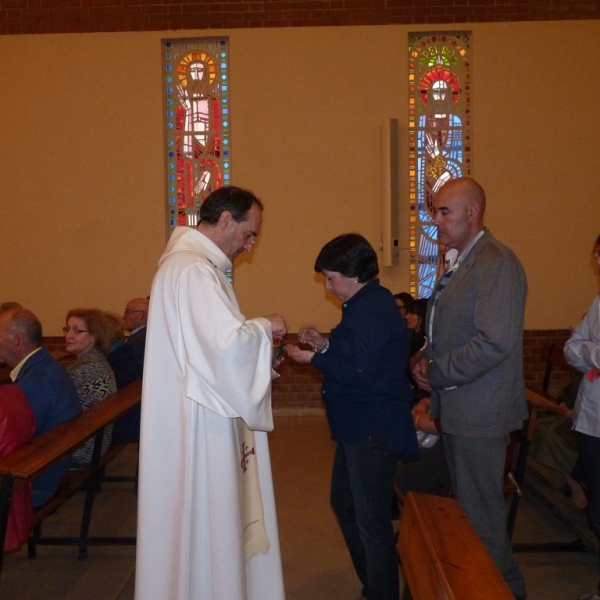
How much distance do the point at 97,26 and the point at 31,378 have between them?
4.72 meters

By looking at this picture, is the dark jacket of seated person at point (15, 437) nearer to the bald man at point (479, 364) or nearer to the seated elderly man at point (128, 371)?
the seated elderly man at point (128, 371)

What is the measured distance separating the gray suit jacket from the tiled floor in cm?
117

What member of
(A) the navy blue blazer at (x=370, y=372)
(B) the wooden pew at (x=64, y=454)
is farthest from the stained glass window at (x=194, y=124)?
(A) the navy blue blazer at (x=370, y=372)

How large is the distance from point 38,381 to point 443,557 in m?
2.59

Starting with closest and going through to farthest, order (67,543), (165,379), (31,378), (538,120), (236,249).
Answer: (165,379) < (236,249) < (31,378) < (67,543) < (538,120)

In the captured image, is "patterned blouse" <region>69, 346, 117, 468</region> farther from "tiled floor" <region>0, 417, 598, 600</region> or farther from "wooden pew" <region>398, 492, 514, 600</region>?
"wooden pew" <region>398, 492, 514, 600</region>

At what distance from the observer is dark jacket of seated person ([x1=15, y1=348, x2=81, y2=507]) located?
11.3 feet

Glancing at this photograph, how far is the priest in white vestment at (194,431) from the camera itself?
2334 millimetres

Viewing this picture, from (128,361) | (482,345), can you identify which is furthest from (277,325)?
(128,361)

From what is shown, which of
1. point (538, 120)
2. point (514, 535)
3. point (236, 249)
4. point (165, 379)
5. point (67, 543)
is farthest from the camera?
point (538, 120)

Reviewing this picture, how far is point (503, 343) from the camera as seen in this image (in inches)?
102

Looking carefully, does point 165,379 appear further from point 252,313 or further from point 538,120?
point 538,120

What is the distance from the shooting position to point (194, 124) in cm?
721

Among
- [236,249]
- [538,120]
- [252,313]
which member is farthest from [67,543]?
[538,120]
